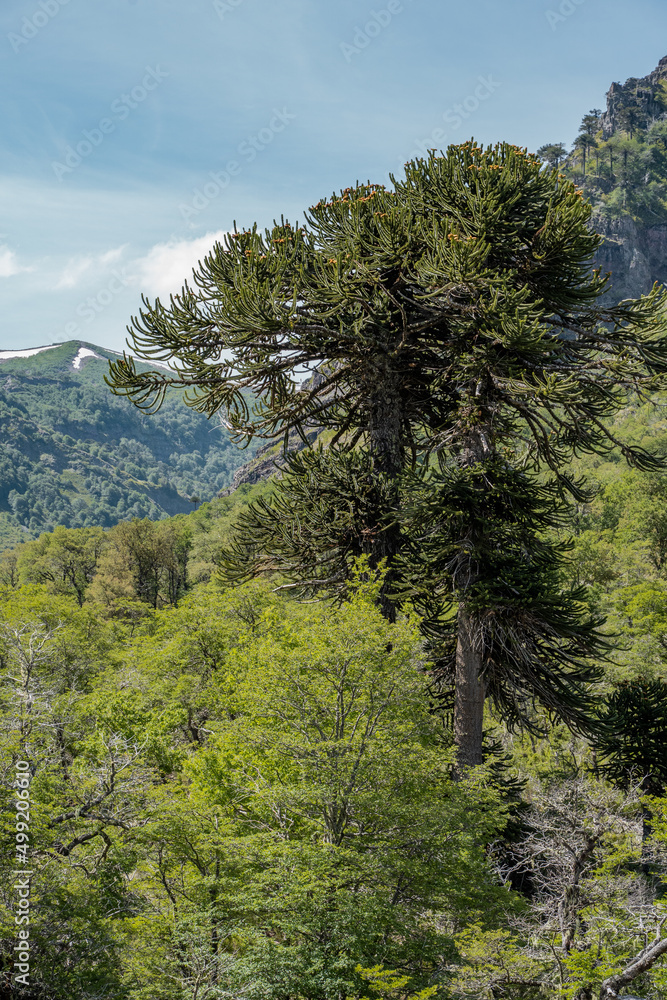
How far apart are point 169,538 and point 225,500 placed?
36350mm

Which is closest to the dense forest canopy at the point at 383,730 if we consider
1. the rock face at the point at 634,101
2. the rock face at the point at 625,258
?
the rock face at the point at 625,258

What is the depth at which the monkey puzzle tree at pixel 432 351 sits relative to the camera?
9.91m

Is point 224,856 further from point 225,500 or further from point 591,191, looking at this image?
point 591,191

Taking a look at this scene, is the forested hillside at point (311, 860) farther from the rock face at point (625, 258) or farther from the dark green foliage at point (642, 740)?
the rock face at point (625, 258)

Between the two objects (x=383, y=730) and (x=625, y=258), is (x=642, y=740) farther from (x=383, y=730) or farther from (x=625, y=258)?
(x=625, y=258)

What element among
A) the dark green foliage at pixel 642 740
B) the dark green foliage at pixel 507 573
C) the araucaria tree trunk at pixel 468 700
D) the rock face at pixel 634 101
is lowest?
the dark green foliage at pixel 642 740

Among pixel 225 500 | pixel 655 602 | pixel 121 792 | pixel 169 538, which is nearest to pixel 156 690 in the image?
pixel 121 792

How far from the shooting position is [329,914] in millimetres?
6629

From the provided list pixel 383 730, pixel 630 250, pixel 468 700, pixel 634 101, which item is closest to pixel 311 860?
pixel 383 730

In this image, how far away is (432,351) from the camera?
38.3 feet

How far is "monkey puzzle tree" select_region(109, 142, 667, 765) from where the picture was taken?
9.91 m

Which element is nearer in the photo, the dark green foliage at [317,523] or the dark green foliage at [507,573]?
the dark green foliage at [507,573]

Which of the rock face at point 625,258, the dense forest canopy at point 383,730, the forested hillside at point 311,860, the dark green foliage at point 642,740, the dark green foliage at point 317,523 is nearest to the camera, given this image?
the forested hillside at point 311,860

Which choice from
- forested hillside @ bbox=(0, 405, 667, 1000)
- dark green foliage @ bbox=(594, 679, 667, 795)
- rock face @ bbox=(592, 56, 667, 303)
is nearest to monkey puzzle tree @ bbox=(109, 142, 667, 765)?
forested hillside @ bbox=(0, 405, 667, 1000)
